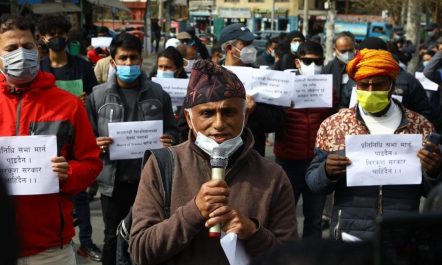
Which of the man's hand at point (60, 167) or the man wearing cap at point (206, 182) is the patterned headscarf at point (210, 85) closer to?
the man wearing cap at point (206, 182)

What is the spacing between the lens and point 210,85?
2.82 metres

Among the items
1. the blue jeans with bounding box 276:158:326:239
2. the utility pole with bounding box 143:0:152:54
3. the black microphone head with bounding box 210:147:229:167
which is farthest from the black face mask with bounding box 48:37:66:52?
the utility pole with bounding box 143:0:152:54

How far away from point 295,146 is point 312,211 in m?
0.60

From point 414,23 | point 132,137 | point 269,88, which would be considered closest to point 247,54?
point 269,88

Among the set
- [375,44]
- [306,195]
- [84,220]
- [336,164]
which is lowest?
[84,220]

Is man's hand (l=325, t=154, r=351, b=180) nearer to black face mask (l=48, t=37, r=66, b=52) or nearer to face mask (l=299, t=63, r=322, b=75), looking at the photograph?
face mask (l=299, t=63, r=322, b=75)

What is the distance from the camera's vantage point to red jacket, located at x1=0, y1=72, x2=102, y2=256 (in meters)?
3.34

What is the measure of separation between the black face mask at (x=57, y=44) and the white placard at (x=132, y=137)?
180 cm

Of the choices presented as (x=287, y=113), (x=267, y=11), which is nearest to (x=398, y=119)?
(x=287, y=113)

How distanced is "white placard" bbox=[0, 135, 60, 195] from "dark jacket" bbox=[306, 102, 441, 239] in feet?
4.60

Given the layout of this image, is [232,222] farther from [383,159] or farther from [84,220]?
[84,220]

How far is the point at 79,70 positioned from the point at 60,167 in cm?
316

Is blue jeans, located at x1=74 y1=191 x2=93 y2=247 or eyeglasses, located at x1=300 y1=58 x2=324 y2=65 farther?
eyeglasses, located at x1=300 y1=58 x2=324 y2=65

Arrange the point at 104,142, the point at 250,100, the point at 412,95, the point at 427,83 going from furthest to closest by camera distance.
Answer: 1. the point at 427,83
2. the point at 412,95
3. the point at 250,100
4. the point at 104,142
